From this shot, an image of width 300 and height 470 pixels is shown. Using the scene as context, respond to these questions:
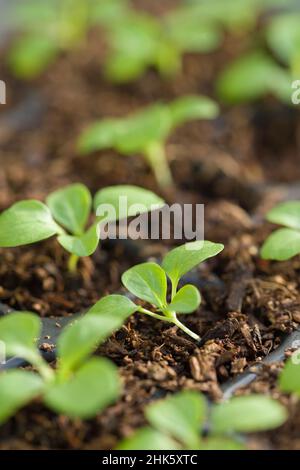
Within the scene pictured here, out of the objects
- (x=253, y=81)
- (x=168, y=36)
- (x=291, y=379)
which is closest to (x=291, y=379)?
(x=291, y=379)

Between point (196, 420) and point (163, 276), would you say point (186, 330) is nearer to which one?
point (163, 276)

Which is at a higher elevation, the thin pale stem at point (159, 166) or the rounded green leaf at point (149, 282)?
the thin pale stem at point (159, 166)

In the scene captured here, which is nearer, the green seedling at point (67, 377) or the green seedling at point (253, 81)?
the green seedling at point (67, 377)

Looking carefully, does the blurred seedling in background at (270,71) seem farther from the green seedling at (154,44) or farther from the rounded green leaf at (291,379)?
the rounded green leaf at (291,379)

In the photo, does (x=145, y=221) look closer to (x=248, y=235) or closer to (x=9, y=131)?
(x=248, y=235)

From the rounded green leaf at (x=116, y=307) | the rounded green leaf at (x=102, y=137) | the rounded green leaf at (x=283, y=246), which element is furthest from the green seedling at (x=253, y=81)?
the rounded green leaf at (x=116, y=307)

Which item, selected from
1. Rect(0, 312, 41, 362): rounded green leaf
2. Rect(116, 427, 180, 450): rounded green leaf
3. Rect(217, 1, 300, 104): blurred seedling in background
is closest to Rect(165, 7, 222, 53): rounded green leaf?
Rect(217, 1, 300, 104): blurred seedling in background

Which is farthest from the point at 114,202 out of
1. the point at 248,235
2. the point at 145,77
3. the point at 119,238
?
the point at 145,77
